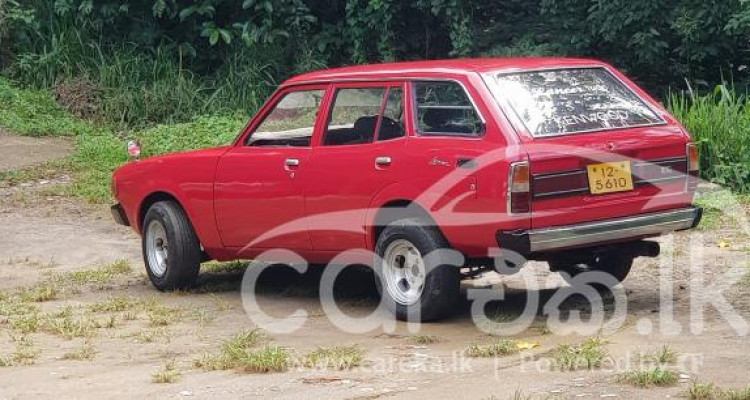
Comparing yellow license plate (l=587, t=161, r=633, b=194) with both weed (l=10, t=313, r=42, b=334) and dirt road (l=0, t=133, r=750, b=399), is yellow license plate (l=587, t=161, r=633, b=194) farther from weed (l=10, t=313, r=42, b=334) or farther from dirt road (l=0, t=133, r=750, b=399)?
weed (l=10, t=313, r=42, b=334)

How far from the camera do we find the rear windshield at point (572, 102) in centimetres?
808

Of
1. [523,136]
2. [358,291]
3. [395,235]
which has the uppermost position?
[523,136]

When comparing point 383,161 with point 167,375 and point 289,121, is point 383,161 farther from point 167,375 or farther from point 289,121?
point 167,375

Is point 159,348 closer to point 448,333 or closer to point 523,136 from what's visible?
point 448,333

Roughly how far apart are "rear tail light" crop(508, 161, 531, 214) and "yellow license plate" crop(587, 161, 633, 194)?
42 cm

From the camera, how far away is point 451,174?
7906 mm

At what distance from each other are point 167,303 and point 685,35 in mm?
7122

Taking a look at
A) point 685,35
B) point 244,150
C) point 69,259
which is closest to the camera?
point 244,150

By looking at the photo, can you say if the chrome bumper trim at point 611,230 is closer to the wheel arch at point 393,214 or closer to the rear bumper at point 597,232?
the rear bumper at point 597,232

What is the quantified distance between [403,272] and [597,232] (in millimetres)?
1189

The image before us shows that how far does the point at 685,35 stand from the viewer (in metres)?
14.4

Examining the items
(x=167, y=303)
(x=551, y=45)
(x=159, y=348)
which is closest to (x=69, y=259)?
(x=167, y=303)

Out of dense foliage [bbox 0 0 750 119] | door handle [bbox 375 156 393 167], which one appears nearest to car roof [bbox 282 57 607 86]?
door handle [bbox 375 156 393 167]

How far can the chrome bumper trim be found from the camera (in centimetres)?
770
